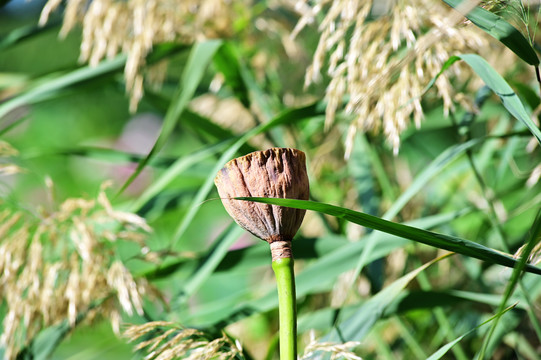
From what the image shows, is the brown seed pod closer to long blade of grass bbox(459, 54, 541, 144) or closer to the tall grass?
the tall grass

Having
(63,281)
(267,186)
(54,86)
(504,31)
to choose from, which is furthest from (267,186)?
(54,86)

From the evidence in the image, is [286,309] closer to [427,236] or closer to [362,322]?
[427,236]

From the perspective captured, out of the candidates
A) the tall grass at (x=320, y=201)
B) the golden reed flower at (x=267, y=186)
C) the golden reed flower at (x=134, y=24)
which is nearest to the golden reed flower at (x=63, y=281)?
the tall grass at (x=320, y=201)

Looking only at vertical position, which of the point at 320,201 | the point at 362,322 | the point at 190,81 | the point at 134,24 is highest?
the point at 134,24

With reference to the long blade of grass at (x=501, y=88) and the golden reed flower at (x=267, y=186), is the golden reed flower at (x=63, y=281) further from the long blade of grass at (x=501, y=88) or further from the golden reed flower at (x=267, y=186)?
the long blade of grass at (x=501, y=88)

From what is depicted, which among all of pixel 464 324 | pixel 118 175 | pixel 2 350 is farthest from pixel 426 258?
pixel 118 175

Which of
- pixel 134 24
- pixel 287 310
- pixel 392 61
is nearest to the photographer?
pixel 287 310
